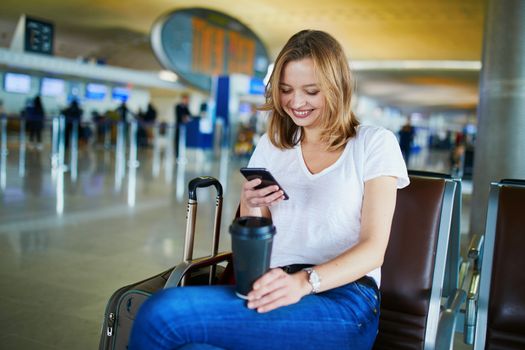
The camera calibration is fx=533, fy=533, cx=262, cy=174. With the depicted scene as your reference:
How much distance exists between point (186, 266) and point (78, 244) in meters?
3.04

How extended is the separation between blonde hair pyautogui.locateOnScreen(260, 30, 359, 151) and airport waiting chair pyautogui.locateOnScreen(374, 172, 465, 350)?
0.42 m

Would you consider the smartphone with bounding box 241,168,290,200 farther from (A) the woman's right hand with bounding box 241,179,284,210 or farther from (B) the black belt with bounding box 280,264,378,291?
(B) the black belt with bounding box 280,264,378,291

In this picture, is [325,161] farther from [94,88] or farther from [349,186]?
[94,88]

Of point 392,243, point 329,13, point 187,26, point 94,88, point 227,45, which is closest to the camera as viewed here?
point 392,243

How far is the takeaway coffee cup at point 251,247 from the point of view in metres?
1.14

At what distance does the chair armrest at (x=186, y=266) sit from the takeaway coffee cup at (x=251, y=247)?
0.46 metres

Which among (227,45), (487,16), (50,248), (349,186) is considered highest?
(227,45)

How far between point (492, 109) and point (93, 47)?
1771cm

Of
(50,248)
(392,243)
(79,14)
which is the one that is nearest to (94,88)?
(79,14)

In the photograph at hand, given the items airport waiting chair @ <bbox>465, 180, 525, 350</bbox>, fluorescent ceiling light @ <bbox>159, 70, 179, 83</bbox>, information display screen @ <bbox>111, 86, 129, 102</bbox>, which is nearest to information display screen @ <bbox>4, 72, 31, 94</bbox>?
information display screen @ <bbox>111, 86, 129, 102</bbox>

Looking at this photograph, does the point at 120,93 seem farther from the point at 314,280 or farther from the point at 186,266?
the point at 314,280

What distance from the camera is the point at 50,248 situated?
166 inches

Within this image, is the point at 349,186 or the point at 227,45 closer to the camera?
the point at 349,186

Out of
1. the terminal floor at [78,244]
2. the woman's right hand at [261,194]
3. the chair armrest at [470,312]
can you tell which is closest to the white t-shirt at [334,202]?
the woman's right hand at [261,194]
